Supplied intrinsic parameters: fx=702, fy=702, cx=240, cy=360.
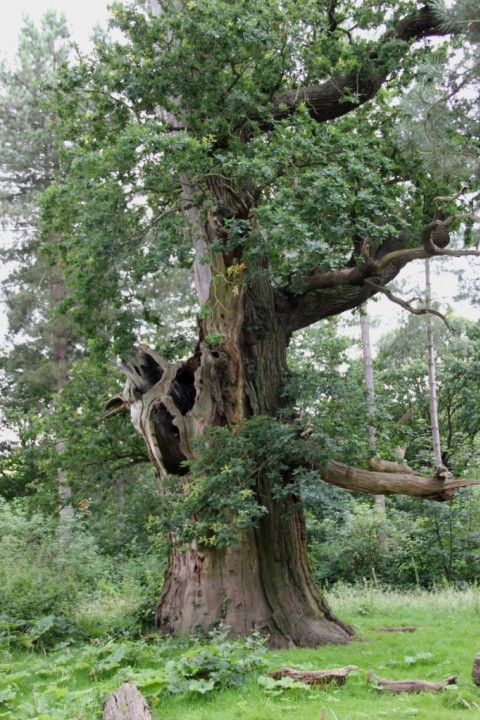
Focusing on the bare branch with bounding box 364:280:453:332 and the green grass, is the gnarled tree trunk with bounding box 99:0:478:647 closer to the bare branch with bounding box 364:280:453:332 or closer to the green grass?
the bare branch with bounding box 364:280:453:332

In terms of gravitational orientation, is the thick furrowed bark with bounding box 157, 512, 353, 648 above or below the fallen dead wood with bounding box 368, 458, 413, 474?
below

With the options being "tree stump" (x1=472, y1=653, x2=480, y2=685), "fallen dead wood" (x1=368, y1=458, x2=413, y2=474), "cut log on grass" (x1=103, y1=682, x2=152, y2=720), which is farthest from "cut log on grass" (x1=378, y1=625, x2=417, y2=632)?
"cut log on grass" (x1=103, y1=682, x2=152, y2=720)

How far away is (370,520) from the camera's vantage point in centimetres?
1529

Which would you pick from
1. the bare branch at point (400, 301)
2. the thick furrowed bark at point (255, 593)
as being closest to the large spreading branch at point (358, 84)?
the bare branch at point (400, 301)

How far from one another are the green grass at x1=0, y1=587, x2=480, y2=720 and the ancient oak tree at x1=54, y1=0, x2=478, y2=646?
1.11 m

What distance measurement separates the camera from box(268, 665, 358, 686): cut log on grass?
5.71 m

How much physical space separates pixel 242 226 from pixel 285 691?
17.0 ft

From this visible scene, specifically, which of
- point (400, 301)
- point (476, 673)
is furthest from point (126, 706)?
point (400, 301)

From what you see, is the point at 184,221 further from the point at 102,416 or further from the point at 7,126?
the point at 7,126

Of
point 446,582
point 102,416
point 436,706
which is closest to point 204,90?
point 102,416

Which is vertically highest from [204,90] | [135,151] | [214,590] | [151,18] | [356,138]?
[151,18]

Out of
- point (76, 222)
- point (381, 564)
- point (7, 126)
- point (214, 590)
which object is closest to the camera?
point (214, 590)

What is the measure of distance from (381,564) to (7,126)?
1477 cm

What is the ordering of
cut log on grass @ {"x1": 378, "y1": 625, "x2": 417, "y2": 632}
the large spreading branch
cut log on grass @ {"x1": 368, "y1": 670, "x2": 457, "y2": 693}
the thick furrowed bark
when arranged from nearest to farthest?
1. cut log on grass @ {"x1": 368, "y1": 670, "x2": 457, "y2": 693}
2. the thick furrowed bark
3. cut log on grass @ {"x1": 378, "y1": 625, "x2": 417, "y2": 632}
4. the large spreading branch
